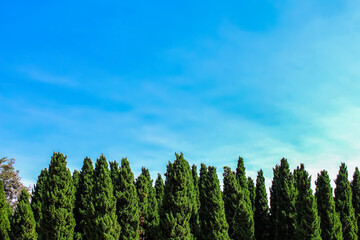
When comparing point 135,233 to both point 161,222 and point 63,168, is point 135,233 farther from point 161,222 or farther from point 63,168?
point 63,168

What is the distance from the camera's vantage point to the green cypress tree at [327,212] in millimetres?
36162

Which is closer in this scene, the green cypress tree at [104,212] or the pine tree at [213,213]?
the green cypress tree at [104,212]

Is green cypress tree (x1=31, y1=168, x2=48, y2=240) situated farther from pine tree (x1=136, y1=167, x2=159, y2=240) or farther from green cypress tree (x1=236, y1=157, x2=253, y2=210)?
green cypress tree (x1=236, y1=157, x2=253, y2=210)

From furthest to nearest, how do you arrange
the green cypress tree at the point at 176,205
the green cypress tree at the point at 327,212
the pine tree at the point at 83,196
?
the pine tree at the point at 83,196 < the green cypress tree at the point at 327,212 < the green cypress tree at the point at 176,205

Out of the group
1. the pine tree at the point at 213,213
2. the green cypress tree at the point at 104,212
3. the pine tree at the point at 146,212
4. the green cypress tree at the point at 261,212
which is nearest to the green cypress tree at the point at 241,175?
the green cypress tree at the point at 261,212

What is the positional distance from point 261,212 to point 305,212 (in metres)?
14.4

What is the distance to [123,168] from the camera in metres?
35.7

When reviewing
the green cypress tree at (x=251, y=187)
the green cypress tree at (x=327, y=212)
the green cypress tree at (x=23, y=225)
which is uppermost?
the green cypress tree at (x=251, y=187)

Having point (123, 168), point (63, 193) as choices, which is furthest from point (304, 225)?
point (63, 193)

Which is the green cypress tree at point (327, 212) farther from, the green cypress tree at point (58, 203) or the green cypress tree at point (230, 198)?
the green cypress tree at point (58, 203)

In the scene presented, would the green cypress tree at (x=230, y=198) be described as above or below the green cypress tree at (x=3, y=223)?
above

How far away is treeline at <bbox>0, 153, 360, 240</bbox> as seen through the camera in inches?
1191

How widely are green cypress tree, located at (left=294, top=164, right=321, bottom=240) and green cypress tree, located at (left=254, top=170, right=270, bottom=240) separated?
11.9 metres

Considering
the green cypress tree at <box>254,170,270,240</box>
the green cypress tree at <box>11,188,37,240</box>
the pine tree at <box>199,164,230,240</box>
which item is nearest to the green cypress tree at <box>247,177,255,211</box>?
the green cypress tree at <box>254,170,270,240</box>
